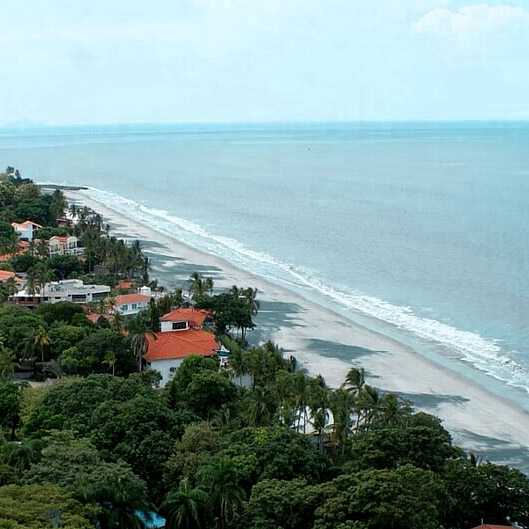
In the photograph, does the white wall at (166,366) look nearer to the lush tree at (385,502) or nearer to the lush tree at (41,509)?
the lush tree at (41,509)

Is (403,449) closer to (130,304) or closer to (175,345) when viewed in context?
(175,345)

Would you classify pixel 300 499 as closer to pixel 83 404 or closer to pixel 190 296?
pixel 83 404

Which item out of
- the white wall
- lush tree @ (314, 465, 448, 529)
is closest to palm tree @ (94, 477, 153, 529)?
lush tree @ (314, 465, 448, 529)

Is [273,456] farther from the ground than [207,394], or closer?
farther from the ground

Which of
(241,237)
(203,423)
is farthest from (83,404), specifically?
(241,237)

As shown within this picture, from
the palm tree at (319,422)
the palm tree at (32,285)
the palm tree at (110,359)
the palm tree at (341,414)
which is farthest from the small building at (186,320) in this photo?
the palm tree at (319,422)

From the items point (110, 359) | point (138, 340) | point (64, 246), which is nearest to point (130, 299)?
point (138, 340)

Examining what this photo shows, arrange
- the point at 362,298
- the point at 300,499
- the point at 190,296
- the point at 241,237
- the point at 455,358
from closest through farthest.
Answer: the point at 300,499 < the point at 455,358 < the point at 190,296 < the point at 362,298 < the point at 241,237
